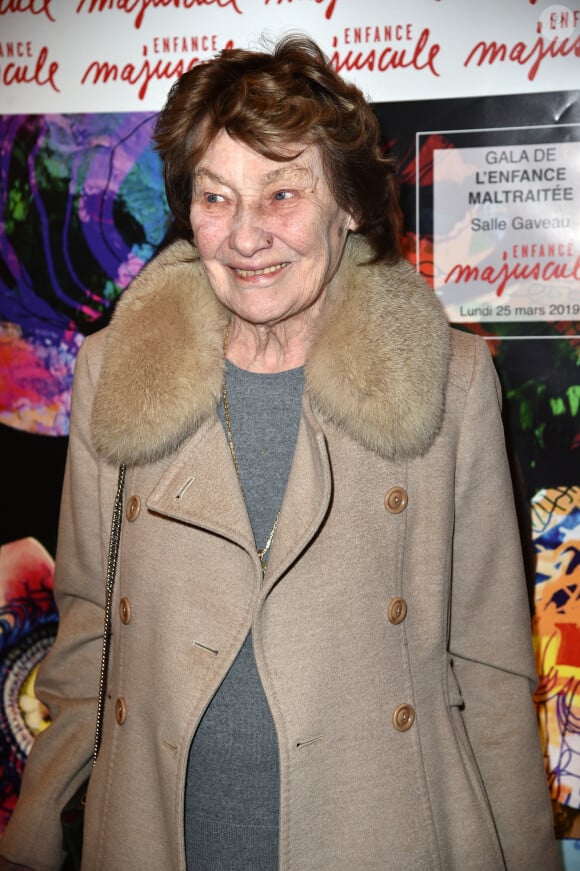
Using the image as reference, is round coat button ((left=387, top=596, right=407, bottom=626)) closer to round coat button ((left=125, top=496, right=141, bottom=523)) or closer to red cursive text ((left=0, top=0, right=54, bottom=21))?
round coat button ((left=125, top=496, right=141, bottom=523))

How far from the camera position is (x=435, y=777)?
56.5 inches

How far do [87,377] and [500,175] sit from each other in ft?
3.23

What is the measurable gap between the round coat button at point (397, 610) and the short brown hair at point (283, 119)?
0.59m

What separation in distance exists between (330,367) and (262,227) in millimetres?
246

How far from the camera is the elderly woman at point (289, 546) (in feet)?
4.46

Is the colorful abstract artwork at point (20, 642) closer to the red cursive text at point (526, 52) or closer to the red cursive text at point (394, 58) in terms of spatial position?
the red cursive text at point (394, 58)

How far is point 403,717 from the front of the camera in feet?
4.60

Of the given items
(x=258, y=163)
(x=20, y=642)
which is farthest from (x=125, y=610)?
(x=20, y=642)

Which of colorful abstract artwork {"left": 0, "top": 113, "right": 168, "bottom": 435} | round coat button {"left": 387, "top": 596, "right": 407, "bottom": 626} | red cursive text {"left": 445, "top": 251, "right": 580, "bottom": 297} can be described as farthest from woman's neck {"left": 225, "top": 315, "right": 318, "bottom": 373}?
colorful abstract artwork {"left": 0, "top": 113, "right": 168, "bottom": 435}

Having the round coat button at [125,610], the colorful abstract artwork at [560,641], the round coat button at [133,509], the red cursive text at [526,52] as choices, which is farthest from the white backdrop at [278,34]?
the round coat button at [125,610]

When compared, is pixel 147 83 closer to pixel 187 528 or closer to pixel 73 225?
pixel 73 225

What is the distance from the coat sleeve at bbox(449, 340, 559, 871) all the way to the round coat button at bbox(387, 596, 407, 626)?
0.16 m

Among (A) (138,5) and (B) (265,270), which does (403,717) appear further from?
(A) (138,5)

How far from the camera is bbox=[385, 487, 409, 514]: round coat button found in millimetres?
1419
